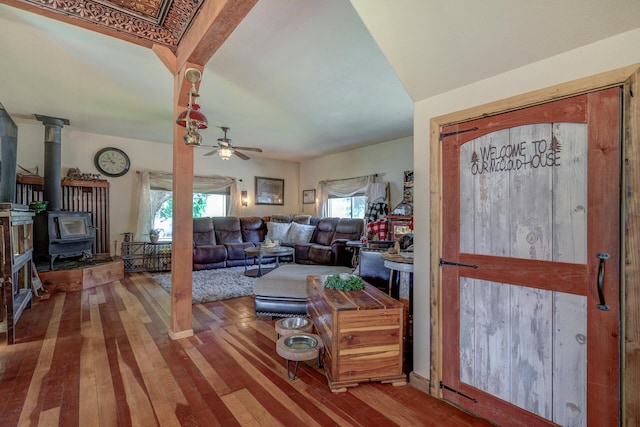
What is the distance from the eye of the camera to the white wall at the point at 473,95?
4.01ft

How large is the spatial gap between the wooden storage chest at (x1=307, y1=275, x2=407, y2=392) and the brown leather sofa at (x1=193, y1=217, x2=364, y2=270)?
315cm

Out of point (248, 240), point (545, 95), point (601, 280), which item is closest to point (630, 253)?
point (601, 280)

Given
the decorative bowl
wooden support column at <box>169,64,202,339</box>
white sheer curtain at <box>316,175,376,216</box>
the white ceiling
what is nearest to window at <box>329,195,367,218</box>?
white sheer curtain at <box>316,175,376,216</box>

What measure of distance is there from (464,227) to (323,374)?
138cm

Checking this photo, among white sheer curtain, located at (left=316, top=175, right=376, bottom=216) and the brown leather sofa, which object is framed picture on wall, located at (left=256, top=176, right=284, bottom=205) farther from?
white sheer curtain, located at (left=316, top=175, right=376, bottom=216)

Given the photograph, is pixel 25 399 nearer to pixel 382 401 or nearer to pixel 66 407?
pixel 66 407

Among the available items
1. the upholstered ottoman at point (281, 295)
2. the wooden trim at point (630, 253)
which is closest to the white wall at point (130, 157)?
the upholstered ottoman at point (281, 295)

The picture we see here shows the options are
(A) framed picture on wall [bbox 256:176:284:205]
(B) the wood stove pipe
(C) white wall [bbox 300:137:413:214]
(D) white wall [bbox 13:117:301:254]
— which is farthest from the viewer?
(A) framed picture on wall [bbox 256:176:284:205]

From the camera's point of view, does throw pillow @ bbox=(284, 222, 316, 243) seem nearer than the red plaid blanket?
No

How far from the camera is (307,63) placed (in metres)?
2.75

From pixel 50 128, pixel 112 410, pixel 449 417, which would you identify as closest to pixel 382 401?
pixel 449 417

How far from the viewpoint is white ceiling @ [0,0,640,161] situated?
4.46ft

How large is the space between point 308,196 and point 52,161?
16.4 ft

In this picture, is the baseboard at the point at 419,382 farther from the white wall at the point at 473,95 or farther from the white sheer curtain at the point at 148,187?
the white sheer curtain at the point at 148,187
